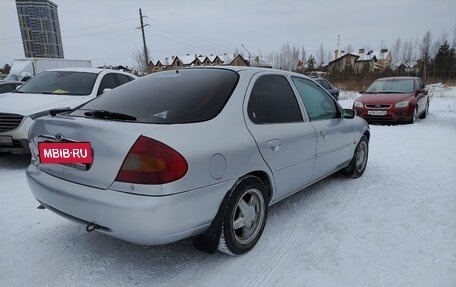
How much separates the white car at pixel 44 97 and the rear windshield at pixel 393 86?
8.22 meters

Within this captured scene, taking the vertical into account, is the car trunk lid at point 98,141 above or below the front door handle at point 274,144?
above

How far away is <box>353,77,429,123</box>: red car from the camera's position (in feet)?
33.0

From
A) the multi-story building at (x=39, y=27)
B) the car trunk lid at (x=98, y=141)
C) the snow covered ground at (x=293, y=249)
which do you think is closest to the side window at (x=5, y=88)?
A: the snow covered ground at (x=293, y=249)

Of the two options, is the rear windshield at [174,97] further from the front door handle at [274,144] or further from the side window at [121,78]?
the side window at [121,78]

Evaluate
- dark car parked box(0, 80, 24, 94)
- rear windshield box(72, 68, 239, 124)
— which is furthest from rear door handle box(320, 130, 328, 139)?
dark car parked box(0, 80, 24, 94)

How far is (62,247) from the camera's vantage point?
116 inches

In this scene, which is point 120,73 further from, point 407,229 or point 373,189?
point 407,229

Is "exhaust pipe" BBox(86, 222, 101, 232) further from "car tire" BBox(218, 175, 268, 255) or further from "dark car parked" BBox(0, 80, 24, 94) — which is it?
"dark car parked" BBox(0, 80, 24, 94)

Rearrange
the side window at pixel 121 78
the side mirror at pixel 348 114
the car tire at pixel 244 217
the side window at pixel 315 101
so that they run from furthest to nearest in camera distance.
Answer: the side window at pixel 121 78
the side mirror at pixel 348 114
the side window at pixel 315 101
the car tire at pixel 244 217

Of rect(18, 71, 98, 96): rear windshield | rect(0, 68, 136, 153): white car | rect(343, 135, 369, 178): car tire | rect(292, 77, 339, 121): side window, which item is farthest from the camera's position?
rect(18, 71, 98, 96): rear windshield

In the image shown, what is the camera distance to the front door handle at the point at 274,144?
2927mm

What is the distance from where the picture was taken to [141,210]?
6.95 feet

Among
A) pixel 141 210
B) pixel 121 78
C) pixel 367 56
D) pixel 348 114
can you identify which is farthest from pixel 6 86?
pixel 367 56

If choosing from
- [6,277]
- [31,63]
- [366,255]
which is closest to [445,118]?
[366,255]
